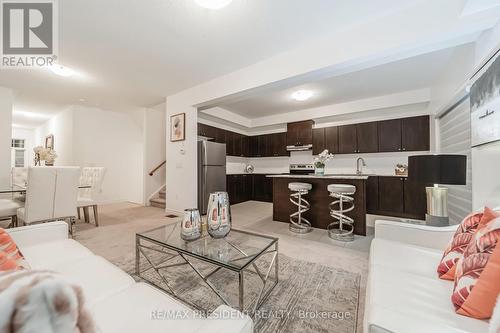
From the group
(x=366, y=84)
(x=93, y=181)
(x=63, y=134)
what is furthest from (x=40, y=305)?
(x=63, y=134)

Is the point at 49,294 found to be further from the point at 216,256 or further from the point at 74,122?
the point at 74,122

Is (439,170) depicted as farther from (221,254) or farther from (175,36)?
(175,36)

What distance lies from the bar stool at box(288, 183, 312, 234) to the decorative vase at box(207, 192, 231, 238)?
1.74 metres

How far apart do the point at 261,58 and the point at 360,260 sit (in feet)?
9.40

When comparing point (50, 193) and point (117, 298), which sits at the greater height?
point (50, 193)

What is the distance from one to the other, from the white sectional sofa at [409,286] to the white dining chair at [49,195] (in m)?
3.45

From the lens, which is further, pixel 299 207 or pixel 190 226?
pixel 299 207

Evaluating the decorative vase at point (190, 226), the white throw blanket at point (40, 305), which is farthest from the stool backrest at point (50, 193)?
the white throw blanket at point (40, 305)

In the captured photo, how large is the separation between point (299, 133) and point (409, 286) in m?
4.64

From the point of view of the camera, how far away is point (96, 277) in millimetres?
1056

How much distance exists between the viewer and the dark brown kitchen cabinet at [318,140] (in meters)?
5.06

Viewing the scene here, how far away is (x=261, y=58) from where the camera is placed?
284cm

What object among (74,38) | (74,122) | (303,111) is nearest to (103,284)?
(74,38)

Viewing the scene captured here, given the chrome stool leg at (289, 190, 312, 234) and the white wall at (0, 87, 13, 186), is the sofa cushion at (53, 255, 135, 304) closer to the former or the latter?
the chrome stool leg at (289, 190, 312, 234)
